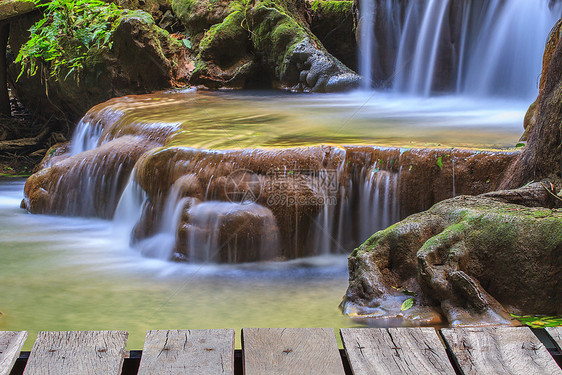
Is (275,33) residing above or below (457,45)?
above

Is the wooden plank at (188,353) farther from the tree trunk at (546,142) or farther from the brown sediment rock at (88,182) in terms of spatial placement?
the brown sediment rock at (88,182)

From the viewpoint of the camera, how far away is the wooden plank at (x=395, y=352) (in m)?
1.83

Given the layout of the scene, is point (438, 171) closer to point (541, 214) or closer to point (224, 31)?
point (541, 214)

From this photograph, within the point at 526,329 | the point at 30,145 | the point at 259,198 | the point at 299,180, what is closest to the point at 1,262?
the point at 259,198

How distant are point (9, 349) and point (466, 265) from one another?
2.92 m

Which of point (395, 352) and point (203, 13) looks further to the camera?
point (203, 13)

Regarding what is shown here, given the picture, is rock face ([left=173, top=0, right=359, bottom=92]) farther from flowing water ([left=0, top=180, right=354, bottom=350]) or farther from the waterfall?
flowing water ([left=0, top=180, right=354, bottom=350])

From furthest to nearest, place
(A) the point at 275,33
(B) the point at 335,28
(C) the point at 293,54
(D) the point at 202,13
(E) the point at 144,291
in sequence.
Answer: (B) the point at 335,28 < (D) the point at 202,13 < (A) the point at 275,33 < (C) the point at 293,54 < (E) the point at 144,291

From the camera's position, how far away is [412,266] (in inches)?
168

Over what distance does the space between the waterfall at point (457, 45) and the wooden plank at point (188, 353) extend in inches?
352

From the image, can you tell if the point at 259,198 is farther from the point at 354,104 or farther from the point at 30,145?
the point at 30,145

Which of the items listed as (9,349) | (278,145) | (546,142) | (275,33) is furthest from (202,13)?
(9,349)

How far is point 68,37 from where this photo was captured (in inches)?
459

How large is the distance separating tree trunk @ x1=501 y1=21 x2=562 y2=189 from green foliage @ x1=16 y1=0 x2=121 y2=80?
843 centimetres
